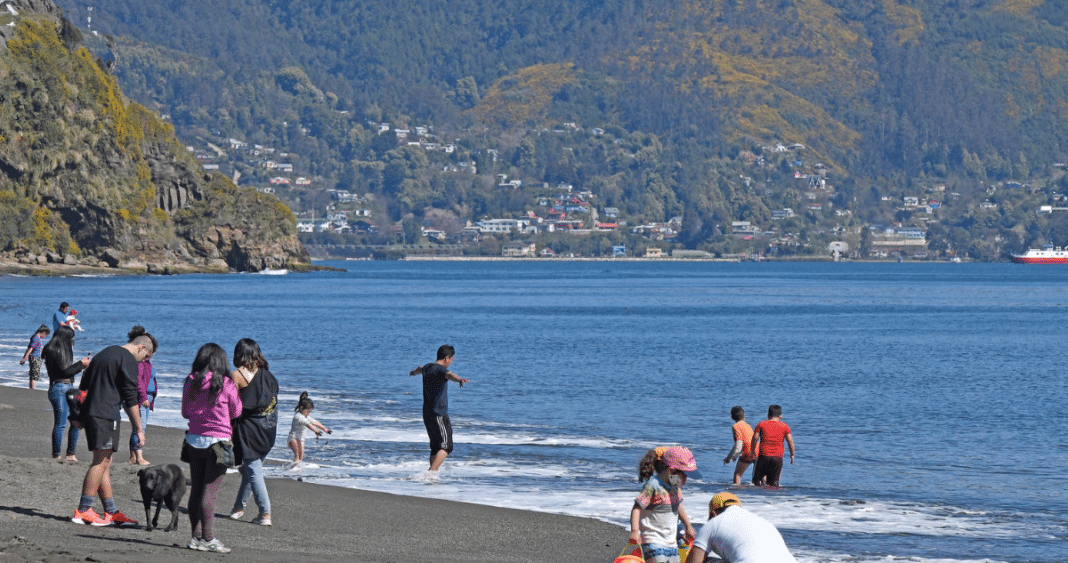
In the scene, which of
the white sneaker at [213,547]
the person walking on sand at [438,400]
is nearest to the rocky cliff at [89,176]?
the person walking on sand at [438,400]

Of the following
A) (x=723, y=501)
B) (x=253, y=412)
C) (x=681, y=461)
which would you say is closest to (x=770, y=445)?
(x=681, y=461)

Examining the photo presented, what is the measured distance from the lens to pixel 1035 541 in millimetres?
15148

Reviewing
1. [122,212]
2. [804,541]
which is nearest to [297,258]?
[122,212]

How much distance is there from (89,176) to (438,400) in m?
124

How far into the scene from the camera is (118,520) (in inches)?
493

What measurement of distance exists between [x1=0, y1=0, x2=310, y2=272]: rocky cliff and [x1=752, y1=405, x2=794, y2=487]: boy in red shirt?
11242 cm

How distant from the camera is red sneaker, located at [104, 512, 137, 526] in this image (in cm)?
1250

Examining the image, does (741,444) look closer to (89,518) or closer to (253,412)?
(253,412)

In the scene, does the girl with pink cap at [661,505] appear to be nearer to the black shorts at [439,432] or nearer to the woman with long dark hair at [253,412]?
the woman with long dark hair at [253,412]

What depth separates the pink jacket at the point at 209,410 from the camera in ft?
37.2

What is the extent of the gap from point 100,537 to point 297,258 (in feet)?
587

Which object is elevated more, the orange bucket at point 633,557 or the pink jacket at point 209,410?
the pink jacket at point 209,410

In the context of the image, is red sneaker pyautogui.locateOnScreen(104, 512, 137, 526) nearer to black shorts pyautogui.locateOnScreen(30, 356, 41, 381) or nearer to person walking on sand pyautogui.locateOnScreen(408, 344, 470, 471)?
person walking on sand pyautogui.locateOnScreen(408, 344, 470, 471)

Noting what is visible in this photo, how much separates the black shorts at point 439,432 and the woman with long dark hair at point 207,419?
5883 millimetres
